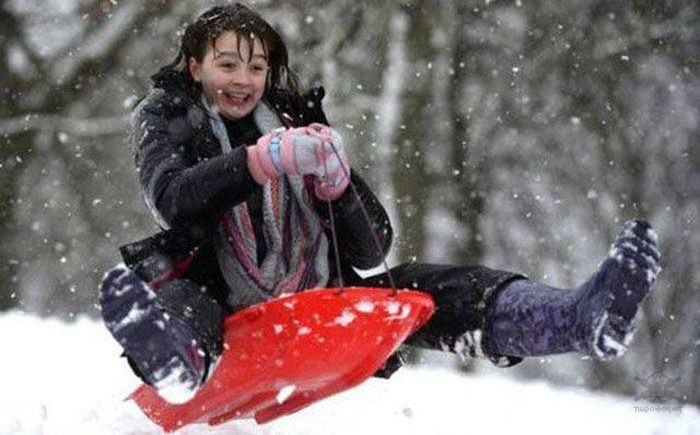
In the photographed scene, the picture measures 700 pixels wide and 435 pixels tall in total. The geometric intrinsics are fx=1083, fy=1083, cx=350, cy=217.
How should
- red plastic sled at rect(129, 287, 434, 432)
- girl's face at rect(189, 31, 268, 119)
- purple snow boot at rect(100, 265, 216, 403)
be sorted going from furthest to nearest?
girl's face at rect(189, 31, 268, 119) < red plastic sled at rect(129, 287, 434, 432) < purple snow boot at rect(100, 265, 216, 403)

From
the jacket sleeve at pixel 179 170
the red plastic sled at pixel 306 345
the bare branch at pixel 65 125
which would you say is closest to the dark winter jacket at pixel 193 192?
the jacket sleeve at pixel 179 170

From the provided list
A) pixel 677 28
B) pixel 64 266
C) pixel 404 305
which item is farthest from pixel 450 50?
pixel 404 305

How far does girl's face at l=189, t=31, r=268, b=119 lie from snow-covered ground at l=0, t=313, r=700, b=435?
0.96 metres

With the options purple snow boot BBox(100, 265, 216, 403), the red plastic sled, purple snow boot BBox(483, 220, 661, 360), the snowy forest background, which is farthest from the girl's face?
the snowy forest background

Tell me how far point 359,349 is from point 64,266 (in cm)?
1219

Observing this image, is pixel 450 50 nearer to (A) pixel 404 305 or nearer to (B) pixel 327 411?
(B) pixel 327 411

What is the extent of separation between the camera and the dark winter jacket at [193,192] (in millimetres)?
2777

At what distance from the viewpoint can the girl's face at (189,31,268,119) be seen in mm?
3104

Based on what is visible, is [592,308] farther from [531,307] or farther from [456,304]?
[456,304]

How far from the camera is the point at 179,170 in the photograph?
9.41 feet

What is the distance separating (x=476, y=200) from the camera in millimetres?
11711

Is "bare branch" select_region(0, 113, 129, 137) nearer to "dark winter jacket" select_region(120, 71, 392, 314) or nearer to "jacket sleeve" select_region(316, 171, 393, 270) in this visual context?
"dark winter jacket" select_region(120, 71, 392, 314)

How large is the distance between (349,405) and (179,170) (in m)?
1.26

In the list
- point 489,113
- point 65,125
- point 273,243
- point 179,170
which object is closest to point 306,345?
point 273,243
